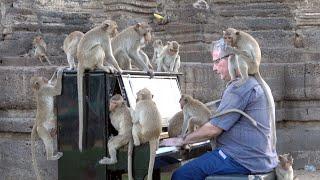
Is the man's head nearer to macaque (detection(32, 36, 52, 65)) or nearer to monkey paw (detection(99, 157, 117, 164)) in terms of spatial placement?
monkey paw (detection(99, 157, 117, 164))

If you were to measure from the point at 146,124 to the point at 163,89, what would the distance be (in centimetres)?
122

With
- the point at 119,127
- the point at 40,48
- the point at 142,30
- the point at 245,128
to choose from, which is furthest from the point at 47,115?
the point at 40,48

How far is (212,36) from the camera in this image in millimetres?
14250

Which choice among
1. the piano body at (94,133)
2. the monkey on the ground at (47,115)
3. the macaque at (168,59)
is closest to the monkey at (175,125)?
the piano body at (94,133)

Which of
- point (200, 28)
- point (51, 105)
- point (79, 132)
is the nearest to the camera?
point (79, 132)

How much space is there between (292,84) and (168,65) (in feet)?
7.61

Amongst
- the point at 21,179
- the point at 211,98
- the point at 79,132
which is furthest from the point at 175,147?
the point at 211,98

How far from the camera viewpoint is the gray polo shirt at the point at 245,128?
4.60 m

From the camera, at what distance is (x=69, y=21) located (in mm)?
15797

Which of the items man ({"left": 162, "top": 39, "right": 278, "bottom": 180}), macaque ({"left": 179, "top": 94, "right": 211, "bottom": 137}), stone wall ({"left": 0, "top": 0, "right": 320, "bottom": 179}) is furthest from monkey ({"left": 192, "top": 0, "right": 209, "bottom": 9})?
man ({"left": 162, "top": 39, "right": 278, "bottom": 180})

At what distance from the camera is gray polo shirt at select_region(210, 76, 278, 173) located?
4598 mm

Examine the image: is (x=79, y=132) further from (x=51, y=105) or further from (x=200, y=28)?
(x=200, y=28)

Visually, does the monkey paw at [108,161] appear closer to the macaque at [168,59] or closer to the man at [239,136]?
the man at [239,136]

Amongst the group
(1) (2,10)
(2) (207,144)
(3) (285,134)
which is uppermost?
(1) (2,10)
